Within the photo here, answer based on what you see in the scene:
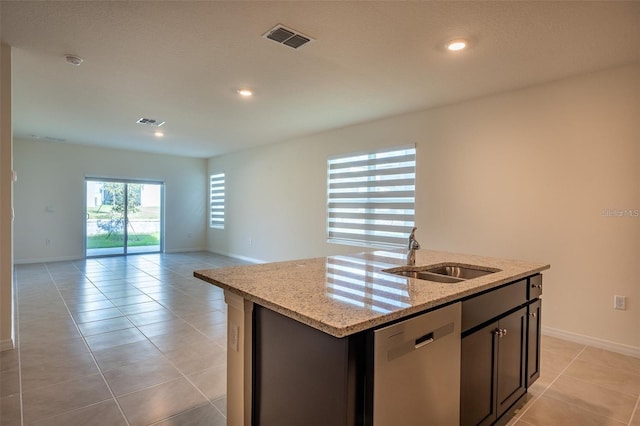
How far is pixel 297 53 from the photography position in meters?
2.88

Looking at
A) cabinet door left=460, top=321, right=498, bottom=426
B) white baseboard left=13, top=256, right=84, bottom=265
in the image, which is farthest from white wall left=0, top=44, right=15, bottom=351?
white baseboard left=13, top=256, right=84, bottom=265

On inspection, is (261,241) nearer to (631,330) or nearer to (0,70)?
(0,70)

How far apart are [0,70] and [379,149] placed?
4.10 m

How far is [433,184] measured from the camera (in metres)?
4.41

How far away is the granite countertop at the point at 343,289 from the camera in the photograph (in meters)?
1.21

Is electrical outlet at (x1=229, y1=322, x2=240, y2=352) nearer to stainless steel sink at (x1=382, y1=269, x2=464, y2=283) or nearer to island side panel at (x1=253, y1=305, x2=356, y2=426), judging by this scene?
island side panel at (x1=253, y1=305, x2=356, y2=426)

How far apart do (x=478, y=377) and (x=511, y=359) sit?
1.39 feet

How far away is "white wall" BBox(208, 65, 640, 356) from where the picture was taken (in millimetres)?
3055

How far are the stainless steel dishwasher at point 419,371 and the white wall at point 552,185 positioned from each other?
99.6 inches

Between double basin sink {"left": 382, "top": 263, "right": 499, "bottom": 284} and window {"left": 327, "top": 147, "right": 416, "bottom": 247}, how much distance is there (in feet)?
7.40

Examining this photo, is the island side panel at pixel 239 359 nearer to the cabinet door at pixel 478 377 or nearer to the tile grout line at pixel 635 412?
the cabinet door at pixel 478 377

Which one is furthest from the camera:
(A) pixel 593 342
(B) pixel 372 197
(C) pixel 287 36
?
(B) pixel 372 197

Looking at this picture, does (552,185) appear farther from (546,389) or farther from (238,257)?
(238,257)

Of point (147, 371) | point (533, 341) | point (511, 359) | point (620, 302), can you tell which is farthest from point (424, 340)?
point (620, 302)
